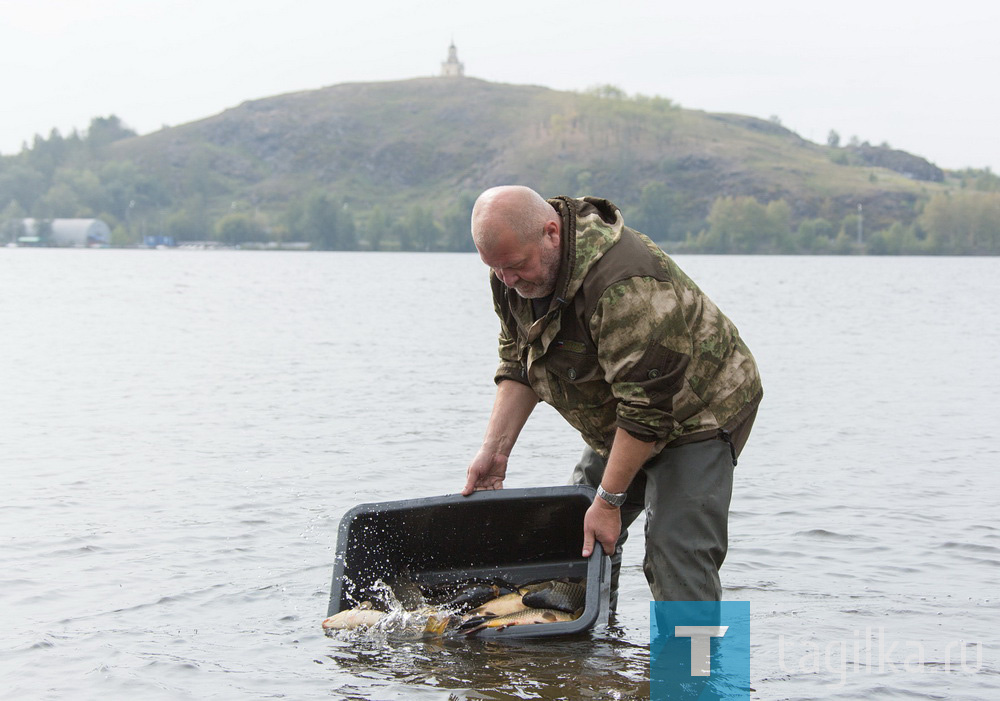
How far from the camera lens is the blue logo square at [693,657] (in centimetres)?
522

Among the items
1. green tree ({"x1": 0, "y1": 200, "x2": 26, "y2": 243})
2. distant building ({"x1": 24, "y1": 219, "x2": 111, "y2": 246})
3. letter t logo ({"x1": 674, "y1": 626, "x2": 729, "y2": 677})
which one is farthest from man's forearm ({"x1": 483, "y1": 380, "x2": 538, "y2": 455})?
green tree ({"x1": 0, "y1": 200, "x2": 26, "y2": 243})

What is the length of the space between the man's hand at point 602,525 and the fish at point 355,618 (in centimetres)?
133

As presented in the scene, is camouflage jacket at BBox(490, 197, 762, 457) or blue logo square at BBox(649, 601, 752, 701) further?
blue logo square at BBox(649, 601, 752, 701)

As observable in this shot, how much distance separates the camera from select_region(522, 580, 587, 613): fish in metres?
5.93

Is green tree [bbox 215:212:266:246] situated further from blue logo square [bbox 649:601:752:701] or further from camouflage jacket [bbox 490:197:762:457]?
camouflage jacket [bbox 490:197:762:457]

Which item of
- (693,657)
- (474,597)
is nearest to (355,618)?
(474,597)

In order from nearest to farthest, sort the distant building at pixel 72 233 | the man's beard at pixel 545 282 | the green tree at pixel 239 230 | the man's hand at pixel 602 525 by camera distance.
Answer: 1. the man's beard at pixel 545 282
2. the man's hand at pixel 602 525
3. the green tree at pixel 239 230
4. the distant building at pixel 72 233

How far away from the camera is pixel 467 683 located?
5512 millimetres

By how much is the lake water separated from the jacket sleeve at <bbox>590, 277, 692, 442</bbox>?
1.48m

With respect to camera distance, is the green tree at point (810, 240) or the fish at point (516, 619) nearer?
the fish at point (516, 619)

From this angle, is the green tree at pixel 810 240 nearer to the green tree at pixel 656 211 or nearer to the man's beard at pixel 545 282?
the green tree at pixel 656 211

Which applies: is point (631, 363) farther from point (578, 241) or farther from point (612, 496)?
point (612, 496)

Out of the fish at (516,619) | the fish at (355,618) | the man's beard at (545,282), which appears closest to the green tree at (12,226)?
the fish at (355,618)

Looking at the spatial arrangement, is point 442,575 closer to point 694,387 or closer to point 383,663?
point 383,663
